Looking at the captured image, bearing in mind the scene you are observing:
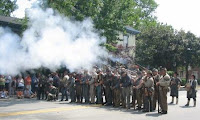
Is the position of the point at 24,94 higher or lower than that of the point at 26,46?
lower

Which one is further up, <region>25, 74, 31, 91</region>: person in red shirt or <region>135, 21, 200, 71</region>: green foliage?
<region>135, 21, 200, 71</region>: green foliage

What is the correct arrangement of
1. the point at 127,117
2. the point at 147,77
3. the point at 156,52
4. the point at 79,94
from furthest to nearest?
the point at 156,52 < the point at 79,94 < the point at 147,77 < the point at 127,117

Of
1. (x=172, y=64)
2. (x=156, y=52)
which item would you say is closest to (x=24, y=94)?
(x=156, y=52)

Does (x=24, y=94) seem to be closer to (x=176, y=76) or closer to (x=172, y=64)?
(x=176, y=76)

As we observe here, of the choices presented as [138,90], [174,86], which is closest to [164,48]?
[174,86]

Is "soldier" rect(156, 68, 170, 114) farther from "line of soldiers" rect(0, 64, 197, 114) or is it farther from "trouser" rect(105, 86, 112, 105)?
"trouser" rect(105, 86, 112, 105)

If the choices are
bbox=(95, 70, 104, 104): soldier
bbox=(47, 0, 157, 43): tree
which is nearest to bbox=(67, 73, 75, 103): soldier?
bbox=(95, 70, 104, 104): soldier

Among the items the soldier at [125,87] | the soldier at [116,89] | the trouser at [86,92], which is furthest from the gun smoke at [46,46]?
the soldier at [125,87]

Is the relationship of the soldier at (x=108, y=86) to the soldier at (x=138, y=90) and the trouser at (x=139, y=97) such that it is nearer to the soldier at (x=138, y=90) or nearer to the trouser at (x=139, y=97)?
the soldier at (x=138, y=90)

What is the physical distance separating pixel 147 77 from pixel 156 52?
826 inches

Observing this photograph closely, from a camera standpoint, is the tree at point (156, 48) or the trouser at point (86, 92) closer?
the trouser at point (86, 92)

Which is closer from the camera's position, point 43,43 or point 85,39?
point 43,43

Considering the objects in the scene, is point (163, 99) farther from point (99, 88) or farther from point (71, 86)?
point (71, 86)

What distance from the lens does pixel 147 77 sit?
12961 mm
